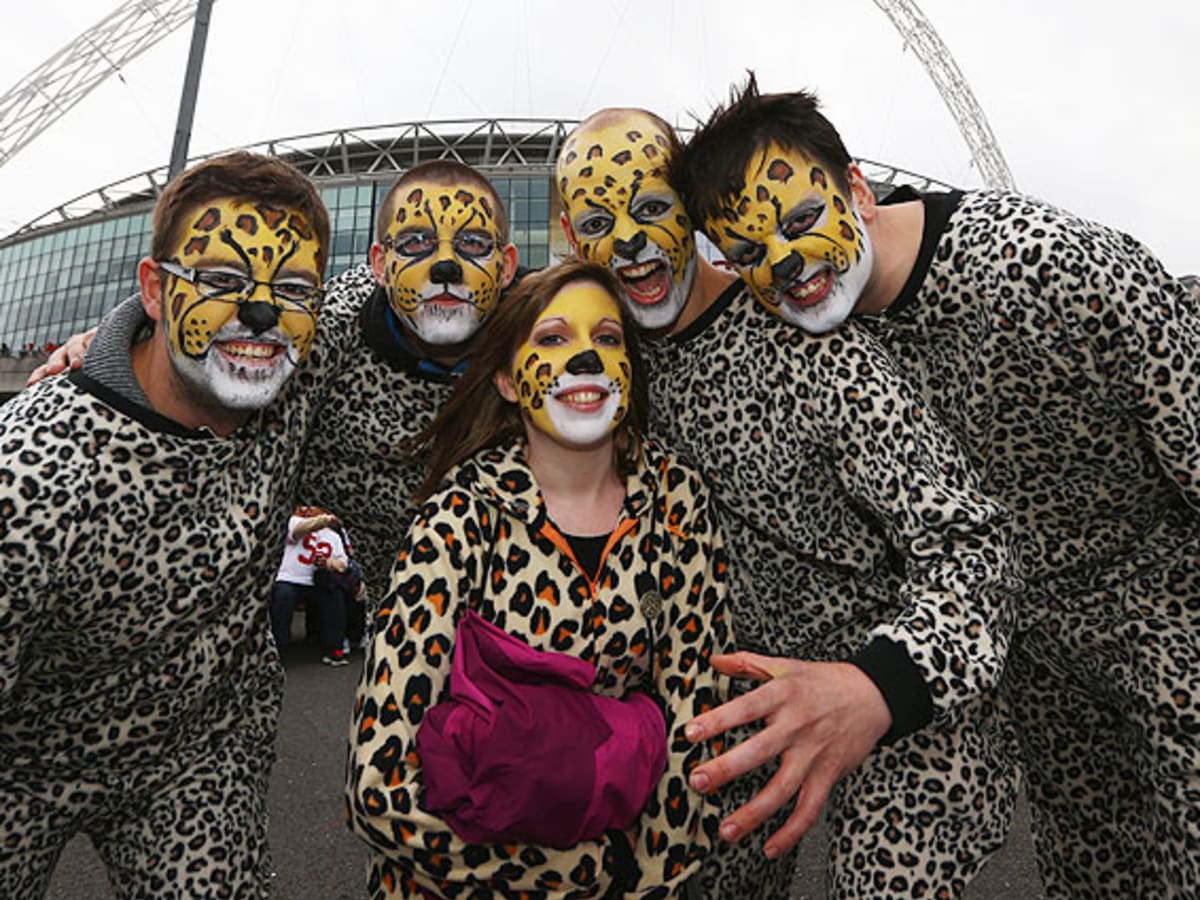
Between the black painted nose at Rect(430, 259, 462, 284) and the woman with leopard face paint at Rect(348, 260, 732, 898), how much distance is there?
0.32 metres

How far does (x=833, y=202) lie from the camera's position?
6.48 ft

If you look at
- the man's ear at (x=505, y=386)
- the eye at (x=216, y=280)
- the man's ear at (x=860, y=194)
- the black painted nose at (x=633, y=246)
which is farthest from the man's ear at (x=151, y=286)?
the man's ear at (x=860, y=194)

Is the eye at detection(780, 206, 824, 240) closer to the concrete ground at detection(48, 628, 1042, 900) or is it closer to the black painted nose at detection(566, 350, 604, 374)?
the black painted nose at detection(566, 350, 604, 374)

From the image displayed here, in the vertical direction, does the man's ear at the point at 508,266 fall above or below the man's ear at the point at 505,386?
above

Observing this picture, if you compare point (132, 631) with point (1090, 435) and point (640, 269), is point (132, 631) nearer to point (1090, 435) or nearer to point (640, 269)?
point (640, 269)

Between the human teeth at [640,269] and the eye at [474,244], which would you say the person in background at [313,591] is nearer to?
the eye at [474,244]

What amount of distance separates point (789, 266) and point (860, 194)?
1.28ft

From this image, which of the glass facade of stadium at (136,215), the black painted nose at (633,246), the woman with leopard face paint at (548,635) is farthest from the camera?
the glass facade of stadium at (136,215)

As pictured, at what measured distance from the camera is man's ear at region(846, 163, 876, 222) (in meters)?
2.09

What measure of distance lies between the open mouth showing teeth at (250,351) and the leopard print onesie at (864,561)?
1.04m

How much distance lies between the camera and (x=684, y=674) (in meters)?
1.91

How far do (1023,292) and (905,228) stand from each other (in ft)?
1.17

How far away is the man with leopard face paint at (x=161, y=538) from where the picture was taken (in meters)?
1.87

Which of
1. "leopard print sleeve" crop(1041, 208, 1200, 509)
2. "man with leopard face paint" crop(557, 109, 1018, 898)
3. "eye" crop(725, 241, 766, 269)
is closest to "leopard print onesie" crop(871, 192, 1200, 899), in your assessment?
"leopard print sleeve" crop(1041, 208, 1200, 509)
